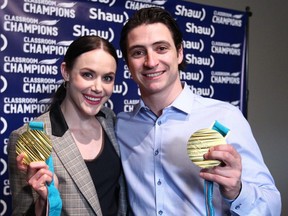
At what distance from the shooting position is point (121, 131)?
1437 mm

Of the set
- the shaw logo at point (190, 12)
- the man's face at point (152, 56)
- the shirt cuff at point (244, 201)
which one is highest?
the shaw logo at point (190, 12)

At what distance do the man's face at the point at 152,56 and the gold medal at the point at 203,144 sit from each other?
325mm

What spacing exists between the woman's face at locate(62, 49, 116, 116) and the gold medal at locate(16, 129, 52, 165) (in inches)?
12.8

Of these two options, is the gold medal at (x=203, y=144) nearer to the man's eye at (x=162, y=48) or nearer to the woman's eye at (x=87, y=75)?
the man's eye at (x=162, y=48)

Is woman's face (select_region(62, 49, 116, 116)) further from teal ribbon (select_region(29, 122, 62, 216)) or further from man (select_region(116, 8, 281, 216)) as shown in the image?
teal ribbon (select_region(29, 122, 62, 216))

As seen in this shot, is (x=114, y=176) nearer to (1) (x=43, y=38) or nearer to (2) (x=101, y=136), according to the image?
(2) (x=101, y=136)

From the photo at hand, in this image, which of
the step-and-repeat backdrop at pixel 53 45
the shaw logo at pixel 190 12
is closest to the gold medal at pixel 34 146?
the step-and-repeat backdrop at pixel 53 45

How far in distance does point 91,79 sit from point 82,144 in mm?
251

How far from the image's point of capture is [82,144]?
134cm

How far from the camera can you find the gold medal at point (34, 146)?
1.00m

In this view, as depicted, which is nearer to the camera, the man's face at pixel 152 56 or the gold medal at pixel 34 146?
the gold medal at pixel 34 146

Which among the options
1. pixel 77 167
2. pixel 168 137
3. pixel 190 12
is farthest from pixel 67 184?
pixel 190 12

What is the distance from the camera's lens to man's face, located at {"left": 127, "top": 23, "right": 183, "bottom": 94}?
1255 mm

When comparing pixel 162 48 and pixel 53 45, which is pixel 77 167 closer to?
pixel 162 48
